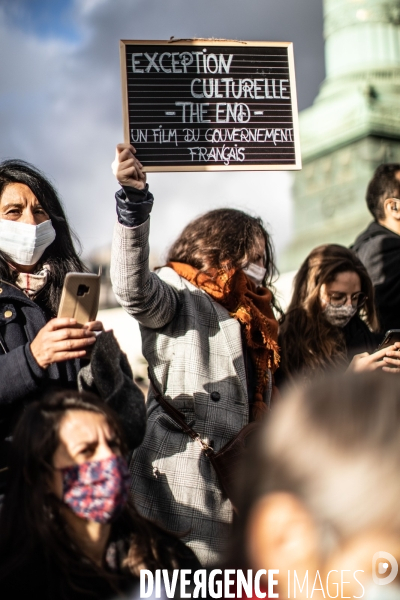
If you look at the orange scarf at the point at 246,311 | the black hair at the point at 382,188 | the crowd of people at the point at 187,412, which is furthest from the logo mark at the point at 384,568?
the black hair at the point at 382,188

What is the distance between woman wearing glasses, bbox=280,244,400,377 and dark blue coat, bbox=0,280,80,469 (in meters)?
1.39

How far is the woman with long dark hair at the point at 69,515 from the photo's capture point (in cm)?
177

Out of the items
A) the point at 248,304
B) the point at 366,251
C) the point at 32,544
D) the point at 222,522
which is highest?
the point at 366,251

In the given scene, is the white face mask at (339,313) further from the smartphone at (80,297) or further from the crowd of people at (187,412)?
the smartphone at (80,297)

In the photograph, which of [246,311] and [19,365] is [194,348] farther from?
[19,365]

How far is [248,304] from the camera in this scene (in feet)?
10.2

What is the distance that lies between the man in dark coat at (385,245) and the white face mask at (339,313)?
Result: 1.42 ft

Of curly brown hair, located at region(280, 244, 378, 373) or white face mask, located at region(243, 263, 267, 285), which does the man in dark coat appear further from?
white face mask, located at region(243, 263, 267, 285)

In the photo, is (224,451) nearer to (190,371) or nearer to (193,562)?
(190,371)

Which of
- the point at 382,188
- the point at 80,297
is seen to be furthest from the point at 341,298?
the point at 80,297

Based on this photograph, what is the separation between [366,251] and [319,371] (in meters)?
1.14

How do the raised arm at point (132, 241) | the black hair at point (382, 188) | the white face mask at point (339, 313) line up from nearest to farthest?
1. the raised arm at point (132, 241)
2. the white face mask at point (339, 313)
3. the black hair at point (382, 188)

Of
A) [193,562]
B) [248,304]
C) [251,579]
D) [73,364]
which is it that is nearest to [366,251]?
[248,304]

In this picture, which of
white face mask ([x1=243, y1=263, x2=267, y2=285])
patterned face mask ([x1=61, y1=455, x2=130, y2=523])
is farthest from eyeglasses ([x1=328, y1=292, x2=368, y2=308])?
patterned face mask ([x1=61, y1=455, x2=130, y2=523])
